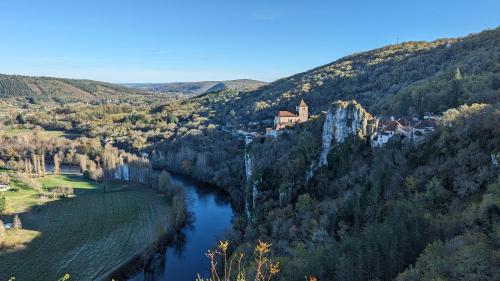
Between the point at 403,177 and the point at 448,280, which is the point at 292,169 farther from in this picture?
the point at 448,280

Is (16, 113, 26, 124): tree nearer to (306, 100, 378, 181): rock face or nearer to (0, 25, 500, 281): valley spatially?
(0, 25, 500, 281): valley

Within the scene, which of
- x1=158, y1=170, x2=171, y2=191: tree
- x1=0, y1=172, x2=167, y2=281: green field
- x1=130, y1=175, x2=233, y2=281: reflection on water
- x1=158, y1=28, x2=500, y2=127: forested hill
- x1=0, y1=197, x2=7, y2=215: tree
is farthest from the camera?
x1=158, y1=170, x2=171, y2=191: tree

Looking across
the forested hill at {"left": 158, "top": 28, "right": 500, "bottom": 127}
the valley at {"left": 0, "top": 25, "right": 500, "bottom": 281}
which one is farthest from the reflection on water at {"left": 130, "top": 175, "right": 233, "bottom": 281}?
the forested hill at {"left": 158, "top": 28, "right": 500, "bottom": 127}

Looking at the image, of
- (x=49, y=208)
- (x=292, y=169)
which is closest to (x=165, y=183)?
(x=49, y=208)

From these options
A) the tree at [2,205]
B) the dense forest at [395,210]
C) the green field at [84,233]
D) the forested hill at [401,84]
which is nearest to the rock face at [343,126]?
the dense forest at [395,210]

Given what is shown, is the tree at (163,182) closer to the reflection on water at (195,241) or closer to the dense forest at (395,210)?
the reflection on water at (195,241)

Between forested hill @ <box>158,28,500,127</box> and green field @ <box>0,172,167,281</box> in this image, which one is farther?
forested hill @ <box>158,28,500,127</box>
